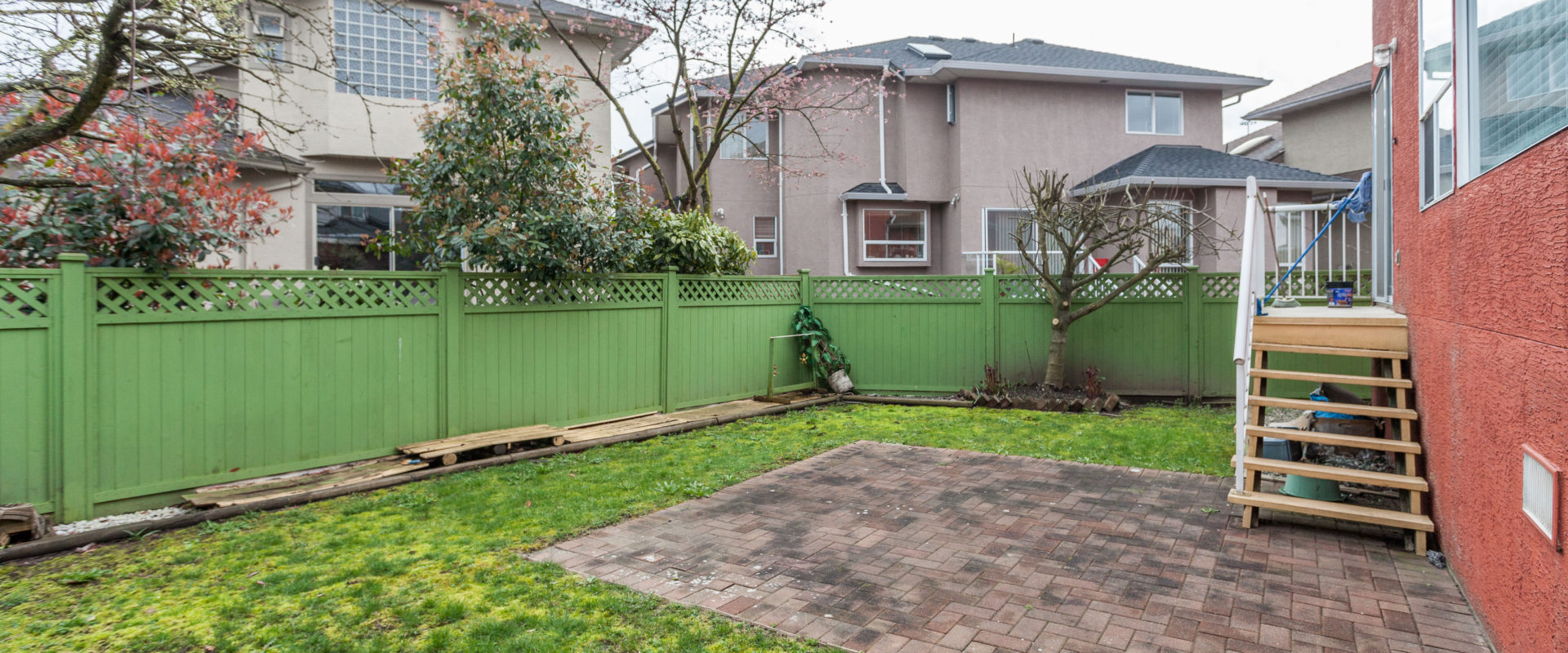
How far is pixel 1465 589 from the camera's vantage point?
140 inches

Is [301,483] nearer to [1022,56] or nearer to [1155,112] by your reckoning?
[1022,56]

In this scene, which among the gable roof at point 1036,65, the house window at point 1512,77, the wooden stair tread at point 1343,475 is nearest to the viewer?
the house window at point 1512,77

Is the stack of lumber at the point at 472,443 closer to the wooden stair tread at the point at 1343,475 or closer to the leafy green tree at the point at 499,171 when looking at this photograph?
the leafy green tree at the point at 499,171

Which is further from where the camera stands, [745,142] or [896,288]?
[745,142]

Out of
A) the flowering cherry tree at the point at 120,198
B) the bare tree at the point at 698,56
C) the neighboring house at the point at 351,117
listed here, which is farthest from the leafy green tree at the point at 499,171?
the neighboring house at the point at 351,117

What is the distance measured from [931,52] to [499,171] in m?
13.1

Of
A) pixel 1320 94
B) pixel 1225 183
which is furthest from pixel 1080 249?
pixel 1320 94

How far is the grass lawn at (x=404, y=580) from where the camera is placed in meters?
3.09

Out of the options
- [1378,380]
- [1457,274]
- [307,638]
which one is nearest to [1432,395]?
[1378,380]

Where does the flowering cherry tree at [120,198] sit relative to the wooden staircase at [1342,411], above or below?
above

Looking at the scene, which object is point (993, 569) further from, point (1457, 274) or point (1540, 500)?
point (1457, 274)

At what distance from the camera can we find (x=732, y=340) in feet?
31.2

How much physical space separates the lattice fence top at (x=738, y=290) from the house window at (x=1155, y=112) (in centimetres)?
1108

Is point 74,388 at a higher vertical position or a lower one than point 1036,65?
lower
